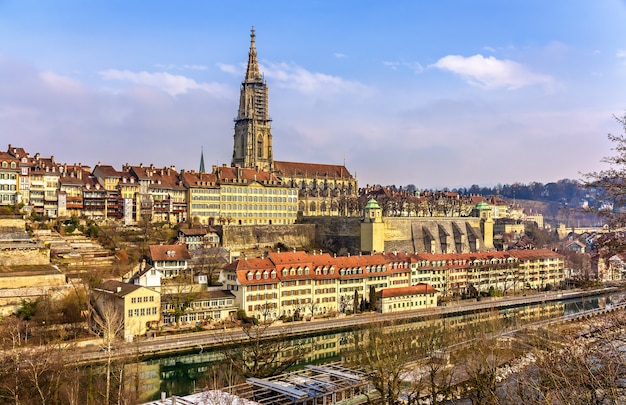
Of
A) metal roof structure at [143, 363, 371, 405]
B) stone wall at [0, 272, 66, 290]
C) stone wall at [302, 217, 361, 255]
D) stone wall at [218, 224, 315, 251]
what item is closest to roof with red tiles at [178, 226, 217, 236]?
stone wall at [218, 224, 315, 251]

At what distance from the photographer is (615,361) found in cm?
751

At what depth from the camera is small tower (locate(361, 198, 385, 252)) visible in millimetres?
59719

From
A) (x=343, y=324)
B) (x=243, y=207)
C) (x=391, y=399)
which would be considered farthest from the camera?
(x=243, y=207)

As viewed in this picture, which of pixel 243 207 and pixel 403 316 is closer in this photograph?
pixel 403 316

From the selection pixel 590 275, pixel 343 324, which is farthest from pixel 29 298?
pixel 590 275

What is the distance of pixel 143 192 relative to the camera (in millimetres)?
56688

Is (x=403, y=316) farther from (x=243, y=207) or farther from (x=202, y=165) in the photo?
(x=202, y=165)

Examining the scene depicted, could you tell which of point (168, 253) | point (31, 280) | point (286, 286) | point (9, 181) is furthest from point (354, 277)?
point (9, 181)

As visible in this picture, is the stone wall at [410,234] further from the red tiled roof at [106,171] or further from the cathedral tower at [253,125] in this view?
the red tiled roof at [106,171]

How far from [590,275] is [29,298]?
53.6 m

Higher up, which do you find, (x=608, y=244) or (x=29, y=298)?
(x=608, y=244)

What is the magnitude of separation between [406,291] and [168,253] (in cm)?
1753

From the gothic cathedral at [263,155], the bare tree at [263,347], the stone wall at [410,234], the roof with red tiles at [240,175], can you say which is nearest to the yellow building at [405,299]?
the bare tree at [263,347]

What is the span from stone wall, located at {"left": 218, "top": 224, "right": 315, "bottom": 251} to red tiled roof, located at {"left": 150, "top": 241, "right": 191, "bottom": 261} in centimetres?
1058
